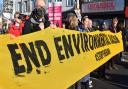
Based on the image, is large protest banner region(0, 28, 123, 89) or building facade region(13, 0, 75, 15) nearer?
large protest banner region(0, 28, 123, 89)

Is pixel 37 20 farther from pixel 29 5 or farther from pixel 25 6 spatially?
pixel 25 6

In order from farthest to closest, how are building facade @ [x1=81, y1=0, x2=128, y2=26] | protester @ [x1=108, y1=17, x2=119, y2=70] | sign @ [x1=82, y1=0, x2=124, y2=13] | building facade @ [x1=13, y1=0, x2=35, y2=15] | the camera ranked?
building facade @ [x1=13, y1=0, x2=35, y2=15]
sign @ [x1=82, y1=0, x2=124, y2=13]
building facade @ [x1=81, y1=0, x2=128, y2=26]
protester @ [x1=108, y1=17, x2=119, y2=70]
the camera

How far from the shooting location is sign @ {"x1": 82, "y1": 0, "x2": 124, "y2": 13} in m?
41.4

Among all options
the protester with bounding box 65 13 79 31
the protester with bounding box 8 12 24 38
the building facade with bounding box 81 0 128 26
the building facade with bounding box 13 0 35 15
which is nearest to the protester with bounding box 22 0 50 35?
the protester with bounding box 65 13 79 31

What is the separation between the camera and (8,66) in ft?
20.5

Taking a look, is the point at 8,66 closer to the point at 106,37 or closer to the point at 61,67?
the point at 61,67

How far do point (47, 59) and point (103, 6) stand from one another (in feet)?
121

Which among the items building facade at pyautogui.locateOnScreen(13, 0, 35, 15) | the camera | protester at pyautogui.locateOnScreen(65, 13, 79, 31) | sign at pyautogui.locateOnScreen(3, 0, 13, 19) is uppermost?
the camera

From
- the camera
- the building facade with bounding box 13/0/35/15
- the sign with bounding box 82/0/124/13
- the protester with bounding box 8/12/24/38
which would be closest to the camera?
the camera

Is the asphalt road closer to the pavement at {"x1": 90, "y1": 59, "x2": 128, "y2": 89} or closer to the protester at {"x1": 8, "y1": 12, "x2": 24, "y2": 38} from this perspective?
the pavement at {"x1": 90, "y1": 59, "x2": 128, "y2": 89}

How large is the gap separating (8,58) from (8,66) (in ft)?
0.35

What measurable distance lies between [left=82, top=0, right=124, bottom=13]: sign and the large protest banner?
1291 inches

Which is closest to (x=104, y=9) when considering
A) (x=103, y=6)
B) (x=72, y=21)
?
(x=103, y=6)

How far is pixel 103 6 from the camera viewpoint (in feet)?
143
